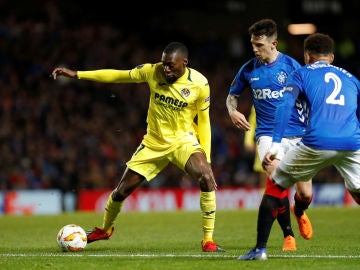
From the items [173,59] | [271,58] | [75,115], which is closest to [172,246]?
[173,59]

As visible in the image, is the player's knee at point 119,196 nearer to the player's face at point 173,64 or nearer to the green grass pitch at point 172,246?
the green grass pitch at point 172,246

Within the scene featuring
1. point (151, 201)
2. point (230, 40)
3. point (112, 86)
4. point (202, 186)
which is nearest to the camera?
point (202, 186)

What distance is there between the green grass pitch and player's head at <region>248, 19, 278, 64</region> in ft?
7.66

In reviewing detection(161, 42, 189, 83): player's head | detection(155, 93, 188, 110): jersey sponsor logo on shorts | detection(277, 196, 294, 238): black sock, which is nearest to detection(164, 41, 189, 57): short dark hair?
detection(161, 42, 189, 83): player's head

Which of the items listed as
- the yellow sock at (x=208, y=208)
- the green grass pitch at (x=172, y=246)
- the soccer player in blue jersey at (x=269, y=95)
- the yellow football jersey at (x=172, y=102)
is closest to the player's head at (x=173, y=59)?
the yellow football jersey at (x=172, y=102)

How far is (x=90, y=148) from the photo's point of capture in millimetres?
23500

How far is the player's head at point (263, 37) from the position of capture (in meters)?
9.61

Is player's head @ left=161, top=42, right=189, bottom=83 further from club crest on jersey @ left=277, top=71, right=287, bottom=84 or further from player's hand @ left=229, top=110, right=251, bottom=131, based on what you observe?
club crest on jersey @ left=277, top=71, right=287, bottom=84

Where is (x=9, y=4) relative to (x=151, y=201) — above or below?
above

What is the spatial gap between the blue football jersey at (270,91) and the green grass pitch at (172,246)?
57.5 inches

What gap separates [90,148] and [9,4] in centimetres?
869

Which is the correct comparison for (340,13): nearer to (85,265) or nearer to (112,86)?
(112,86)

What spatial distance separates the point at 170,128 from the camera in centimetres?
1023

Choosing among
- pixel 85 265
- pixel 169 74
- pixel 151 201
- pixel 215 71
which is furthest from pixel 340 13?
pixel 85 265
